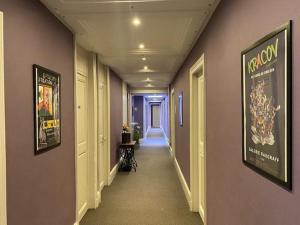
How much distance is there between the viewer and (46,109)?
202 cm

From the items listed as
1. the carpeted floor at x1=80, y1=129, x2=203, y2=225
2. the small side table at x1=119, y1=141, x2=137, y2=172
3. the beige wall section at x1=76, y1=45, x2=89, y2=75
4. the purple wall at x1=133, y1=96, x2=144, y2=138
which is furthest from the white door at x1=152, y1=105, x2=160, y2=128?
the beige wall section at x1=76, y1=45, x2=89, y2=75

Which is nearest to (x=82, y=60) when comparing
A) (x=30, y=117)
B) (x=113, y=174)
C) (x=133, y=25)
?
(x=133, y=25)

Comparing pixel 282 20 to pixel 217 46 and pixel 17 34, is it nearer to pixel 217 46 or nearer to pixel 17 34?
pixel 217 46

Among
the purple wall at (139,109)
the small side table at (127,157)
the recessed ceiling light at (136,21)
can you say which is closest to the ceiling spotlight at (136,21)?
the recessed ceiling light at (136,21)

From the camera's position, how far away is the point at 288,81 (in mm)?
981

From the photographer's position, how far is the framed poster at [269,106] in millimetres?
997

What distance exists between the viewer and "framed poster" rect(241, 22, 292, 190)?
997 mm

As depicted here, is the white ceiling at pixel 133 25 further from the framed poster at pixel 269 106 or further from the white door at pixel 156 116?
the white door at pixel 156 116

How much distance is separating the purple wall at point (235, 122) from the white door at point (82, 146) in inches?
67.4

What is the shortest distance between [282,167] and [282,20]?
0.64m

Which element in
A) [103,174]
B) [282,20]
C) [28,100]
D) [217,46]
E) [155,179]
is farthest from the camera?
[155,179]

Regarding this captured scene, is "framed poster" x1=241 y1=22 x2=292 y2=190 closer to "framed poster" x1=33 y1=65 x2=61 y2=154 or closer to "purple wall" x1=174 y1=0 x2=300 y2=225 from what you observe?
"purple wall" x1=174 y1=0 x2=300 y2=225

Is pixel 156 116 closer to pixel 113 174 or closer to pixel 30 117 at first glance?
pixel 113 174

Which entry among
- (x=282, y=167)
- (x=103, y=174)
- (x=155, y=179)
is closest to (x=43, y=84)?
(x=282, y=167)
